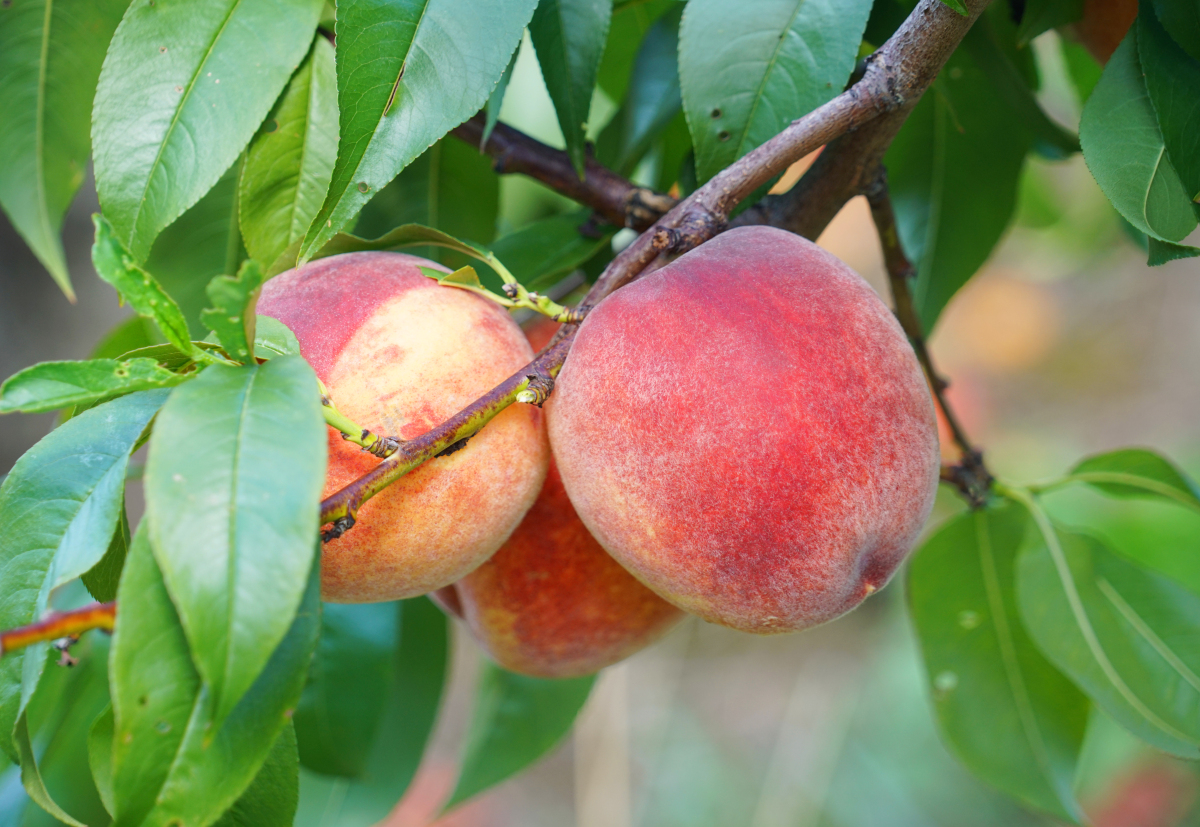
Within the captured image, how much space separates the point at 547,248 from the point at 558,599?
25cm

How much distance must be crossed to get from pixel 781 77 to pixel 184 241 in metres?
0.47

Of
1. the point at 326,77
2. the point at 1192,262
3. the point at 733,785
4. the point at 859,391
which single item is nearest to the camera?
the point at 859,391

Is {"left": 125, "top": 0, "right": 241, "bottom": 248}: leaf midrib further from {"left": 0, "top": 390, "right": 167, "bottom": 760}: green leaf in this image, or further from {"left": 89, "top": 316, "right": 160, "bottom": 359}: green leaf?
{"left": 89, "top": 316, "right": 160, "bottom": 359}: green leaf

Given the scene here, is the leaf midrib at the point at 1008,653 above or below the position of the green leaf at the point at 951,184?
below

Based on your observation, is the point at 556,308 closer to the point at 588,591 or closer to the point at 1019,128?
the point at 588,591

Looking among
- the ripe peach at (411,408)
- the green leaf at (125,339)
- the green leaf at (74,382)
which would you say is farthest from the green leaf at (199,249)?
the green leaf at (74,382)

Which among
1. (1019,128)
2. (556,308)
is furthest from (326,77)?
(1019,128)

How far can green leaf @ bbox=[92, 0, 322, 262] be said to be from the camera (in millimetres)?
454

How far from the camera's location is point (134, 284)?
0.35 meters

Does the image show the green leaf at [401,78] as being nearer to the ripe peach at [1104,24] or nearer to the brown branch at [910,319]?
the brown branch at [910,319]

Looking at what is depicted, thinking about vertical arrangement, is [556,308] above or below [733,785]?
above

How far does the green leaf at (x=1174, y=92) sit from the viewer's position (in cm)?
42

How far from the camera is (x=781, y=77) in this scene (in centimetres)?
48

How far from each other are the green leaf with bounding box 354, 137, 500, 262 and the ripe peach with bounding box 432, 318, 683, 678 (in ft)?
0.85
